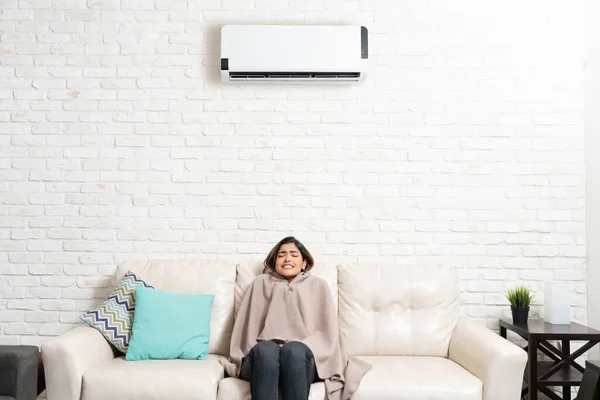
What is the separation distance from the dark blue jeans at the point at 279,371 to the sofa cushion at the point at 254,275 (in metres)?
0.56

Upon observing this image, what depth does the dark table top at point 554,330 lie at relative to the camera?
2.81m

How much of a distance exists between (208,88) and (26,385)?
1876 mm

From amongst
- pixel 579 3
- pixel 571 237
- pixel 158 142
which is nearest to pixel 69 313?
pixel 158 142

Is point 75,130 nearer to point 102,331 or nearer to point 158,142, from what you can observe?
point 158,142

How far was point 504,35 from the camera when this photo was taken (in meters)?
3.41

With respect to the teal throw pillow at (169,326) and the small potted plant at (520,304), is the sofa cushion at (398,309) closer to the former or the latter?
the small potted plant at (520,304)

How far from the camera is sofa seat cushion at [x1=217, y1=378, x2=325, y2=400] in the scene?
8.16 ft

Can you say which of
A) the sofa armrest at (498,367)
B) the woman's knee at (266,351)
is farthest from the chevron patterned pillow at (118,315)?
the sofa armrest at (498,367)

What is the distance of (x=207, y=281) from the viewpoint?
309cm

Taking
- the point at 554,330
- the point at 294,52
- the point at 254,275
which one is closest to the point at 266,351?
the point at 254,275

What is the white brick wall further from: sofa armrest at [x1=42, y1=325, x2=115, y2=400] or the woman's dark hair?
sofa armrest at [x1=42, y1=325, x2=115, y2=400]

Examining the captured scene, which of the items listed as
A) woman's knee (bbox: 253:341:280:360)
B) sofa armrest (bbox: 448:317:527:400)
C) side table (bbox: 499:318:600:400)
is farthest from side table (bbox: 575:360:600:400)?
woman's knee (bbox: 253:341:280:360)

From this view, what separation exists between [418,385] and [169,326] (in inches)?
48.7

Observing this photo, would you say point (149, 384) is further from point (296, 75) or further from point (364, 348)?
point (296, 75)
